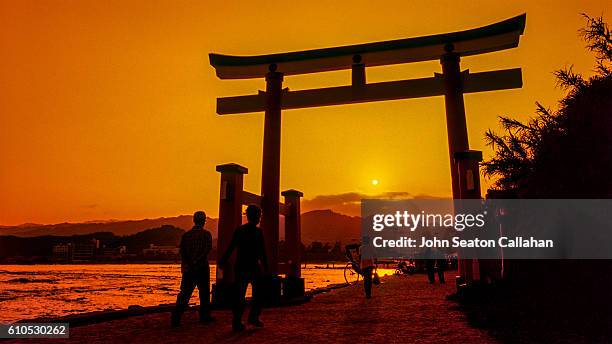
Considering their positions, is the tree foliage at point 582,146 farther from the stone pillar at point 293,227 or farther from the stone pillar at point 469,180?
the stone pillar at point 293,227

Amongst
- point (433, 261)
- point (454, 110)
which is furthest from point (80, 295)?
point (454, 110)

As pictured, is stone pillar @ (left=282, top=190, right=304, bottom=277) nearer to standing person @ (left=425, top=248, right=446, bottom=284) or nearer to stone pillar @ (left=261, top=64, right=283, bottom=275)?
stone pillar @ (left=261, top=64, right=283, bottom=275)

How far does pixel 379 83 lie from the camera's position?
986 centimetres

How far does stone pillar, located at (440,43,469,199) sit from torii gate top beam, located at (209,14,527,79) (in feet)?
0.98

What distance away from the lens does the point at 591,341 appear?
14.8 feet

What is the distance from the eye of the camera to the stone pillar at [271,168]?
30.5 ft

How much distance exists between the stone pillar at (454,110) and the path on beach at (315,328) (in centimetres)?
293

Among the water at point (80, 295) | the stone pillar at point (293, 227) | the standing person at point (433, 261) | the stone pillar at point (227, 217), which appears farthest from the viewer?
the water at point (80, 295)

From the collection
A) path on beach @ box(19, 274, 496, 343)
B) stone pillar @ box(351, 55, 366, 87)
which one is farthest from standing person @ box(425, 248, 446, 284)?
stone pillar @ box(351, 55, 366, 87)

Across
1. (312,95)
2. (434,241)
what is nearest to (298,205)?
(312,95)

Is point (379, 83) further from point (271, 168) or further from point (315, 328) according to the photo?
point (315, 328)

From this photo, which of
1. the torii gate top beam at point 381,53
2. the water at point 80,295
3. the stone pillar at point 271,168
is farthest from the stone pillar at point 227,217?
the water at point 80,295

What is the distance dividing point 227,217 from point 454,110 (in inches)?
189

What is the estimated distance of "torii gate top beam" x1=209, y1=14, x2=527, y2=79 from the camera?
9289 mm
